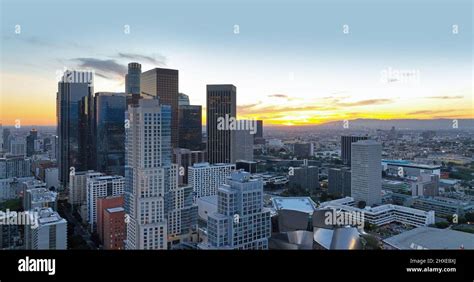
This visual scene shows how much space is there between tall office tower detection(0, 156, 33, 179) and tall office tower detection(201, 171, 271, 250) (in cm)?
519

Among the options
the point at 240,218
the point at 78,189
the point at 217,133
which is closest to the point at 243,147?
the point at 217,133

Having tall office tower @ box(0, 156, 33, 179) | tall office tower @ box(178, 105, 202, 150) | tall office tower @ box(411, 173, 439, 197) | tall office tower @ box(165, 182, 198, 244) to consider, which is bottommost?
tall office tower @ box(411, 173, 439, 197)

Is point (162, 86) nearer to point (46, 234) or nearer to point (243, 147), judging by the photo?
point (243, 147)

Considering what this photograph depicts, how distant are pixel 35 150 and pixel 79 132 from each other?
142 inches

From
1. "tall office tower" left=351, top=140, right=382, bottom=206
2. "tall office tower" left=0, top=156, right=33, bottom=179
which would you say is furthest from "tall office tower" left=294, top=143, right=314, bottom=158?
"tall office tower" left=0, top=156, right=33, bottom=179

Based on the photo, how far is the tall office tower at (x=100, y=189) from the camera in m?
5.81

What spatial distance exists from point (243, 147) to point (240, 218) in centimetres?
695

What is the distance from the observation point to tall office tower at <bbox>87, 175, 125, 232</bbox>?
581cm

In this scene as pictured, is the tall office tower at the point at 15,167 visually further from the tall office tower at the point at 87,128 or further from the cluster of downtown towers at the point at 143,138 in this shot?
the tall office tower at the point at 87,128

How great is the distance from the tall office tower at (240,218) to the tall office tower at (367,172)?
5.83 m

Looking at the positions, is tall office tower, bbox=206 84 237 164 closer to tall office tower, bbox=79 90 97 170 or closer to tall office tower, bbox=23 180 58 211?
tall office tower, bbox=79 90 97 170

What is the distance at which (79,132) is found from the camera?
10789 mm
